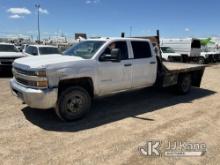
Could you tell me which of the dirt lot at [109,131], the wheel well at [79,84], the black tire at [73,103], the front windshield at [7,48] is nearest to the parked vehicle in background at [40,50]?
the front windshield at [7,48]

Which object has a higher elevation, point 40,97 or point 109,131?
point 40,97

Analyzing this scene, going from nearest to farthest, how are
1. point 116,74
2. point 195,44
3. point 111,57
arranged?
point 111,57 < point 116,74 < point 195,44

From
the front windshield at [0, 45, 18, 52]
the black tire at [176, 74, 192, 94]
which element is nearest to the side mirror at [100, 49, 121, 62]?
the black tire at [176, 74, 192, 94]

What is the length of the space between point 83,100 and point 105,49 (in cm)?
137

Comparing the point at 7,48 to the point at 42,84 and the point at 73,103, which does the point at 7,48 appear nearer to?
the point at 73,103

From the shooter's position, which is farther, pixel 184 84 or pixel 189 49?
pixel 189 49

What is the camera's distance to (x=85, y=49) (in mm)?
6559

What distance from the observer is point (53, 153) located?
169 inches

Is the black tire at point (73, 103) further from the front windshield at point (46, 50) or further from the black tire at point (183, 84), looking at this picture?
the front windshield at point (46, 50)

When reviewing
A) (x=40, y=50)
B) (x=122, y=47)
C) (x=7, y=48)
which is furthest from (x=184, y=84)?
(x=7, y=48)

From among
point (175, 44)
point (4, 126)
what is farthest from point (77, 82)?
point (175, 44)

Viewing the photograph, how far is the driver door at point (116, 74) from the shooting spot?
617cm

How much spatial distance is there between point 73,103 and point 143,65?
241 centimetres

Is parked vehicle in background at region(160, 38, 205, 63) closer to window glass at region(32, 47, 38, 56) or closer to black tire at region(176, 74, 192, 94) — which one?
window glass at region(32, 47, 38, 56)
